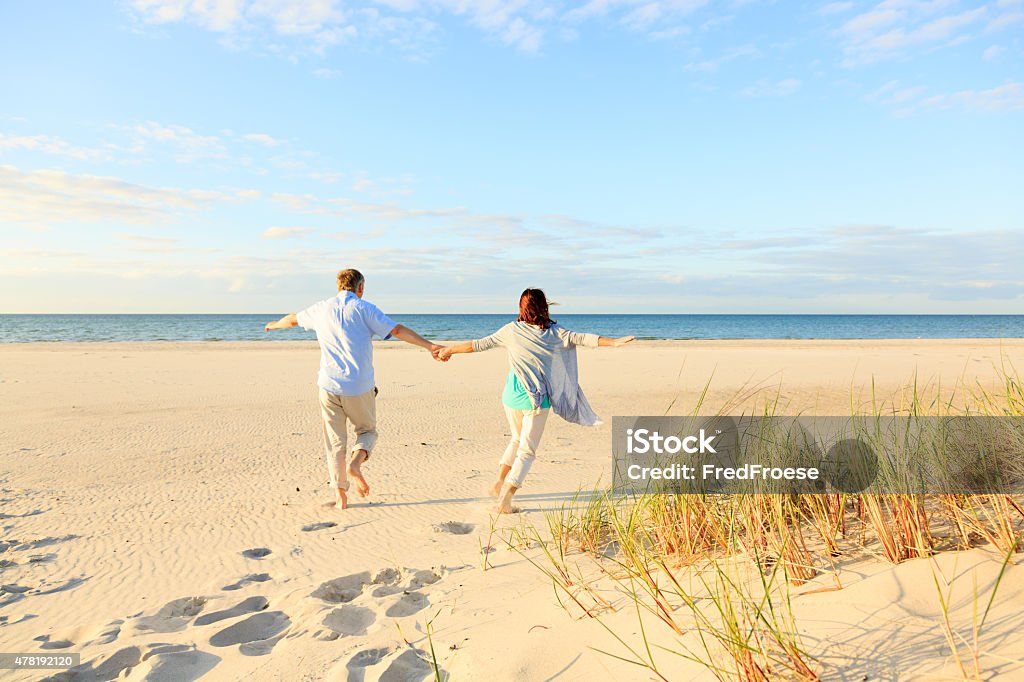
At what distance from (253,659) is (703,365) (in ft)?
59.8

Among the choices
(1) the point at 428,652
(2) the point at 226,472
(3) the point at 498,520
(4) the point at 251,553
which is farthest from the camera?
(2) the point at 226,472

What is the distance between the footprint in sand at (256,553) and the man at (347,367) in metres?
1.11

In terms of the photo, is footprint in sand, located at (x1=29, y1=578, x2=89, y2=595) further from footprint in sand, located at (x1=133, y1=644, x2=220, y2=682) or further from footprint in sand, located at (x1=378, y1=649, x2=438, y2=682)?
footprint in sand, located at (x1=378, y1=649, x2=438, y2=682)

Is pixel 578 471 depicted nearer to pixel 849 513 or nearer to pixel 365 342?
pixel 365 342

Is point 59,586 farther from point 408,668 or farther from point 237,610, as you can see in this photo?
point 408,668

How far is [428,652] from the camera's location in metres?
3.13

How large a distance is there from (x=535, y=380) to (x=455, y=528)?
1.40 metres

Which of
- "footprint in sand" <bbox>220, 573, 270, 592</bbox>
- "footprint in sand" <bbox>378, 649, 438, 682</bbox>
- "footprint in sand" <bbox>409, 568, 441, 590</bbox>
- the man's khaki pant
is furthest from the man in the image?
"footprint in sand" <bbox>378, 649, 438, 682</bbox>

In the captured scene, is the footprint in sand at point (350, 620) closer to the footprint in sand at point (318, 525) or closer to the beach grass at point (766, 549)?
the beach grass at point (766, 549)

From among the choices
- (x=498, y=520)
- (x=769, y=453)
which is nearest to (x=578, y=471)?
(x=498, y=520)

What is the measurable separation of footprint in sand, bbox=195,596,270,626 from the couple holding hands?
198 cm

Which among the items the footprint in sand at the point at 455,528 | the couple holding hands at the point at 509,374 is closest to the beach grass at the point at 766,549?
the footprint in sand at the point at 455,528

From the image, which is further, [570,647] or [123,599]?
[123,599]

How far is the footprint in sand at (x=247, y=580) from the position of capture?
4086 millimetres
